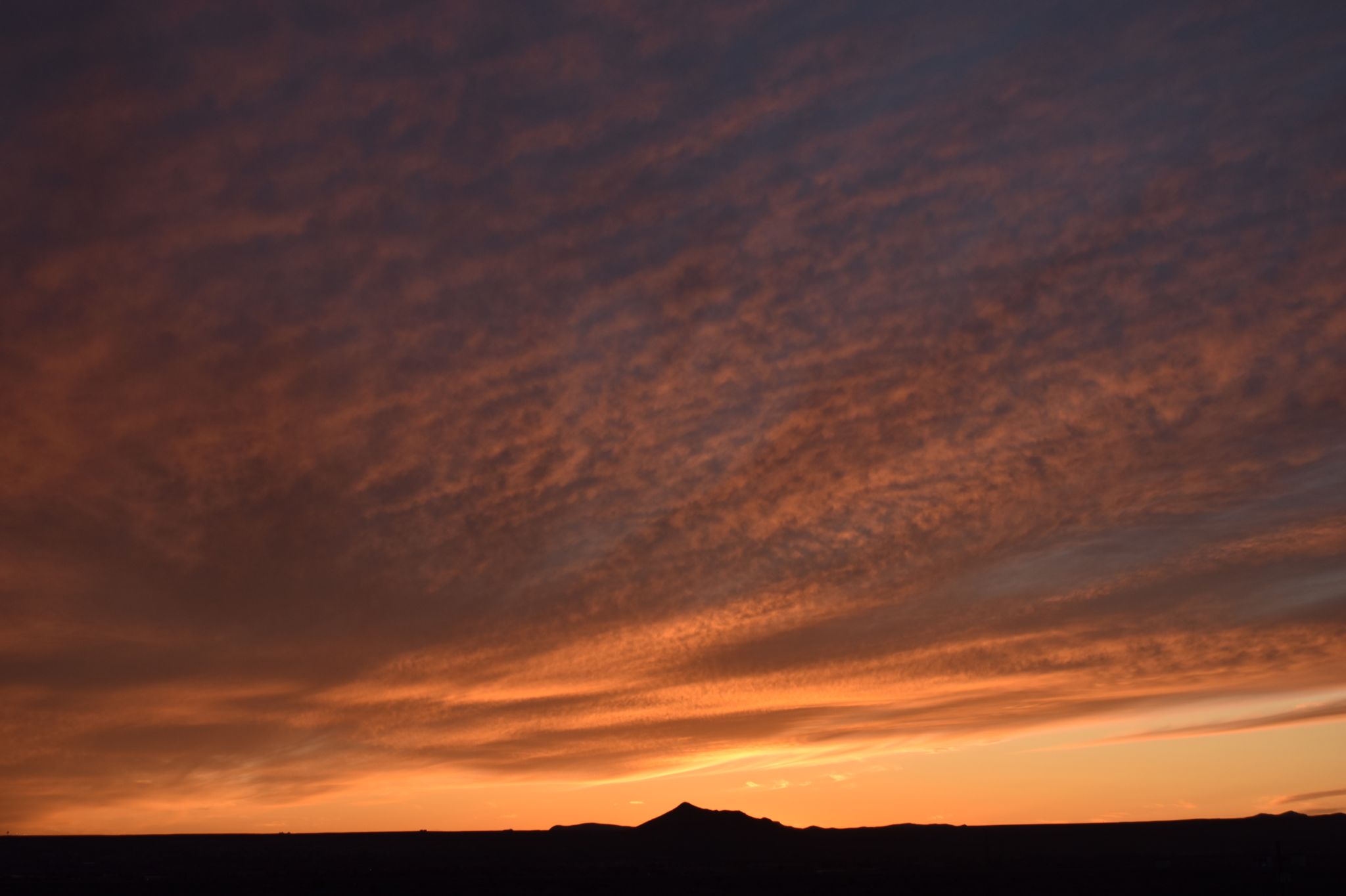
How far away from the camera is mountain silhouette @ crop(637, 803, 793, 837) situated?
167 meters

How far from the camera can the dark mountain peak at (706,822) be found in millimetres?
168500

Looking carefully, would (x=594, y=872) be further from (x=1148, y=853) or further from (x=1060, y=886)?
(x=1148, y=853)

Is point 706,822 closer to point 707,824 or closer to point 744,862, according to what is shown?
point 707,824

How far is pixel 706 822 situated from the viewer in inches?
6777

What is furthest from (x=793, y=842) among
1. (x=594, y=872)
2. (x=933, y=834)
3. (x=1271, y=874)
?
(x=1271, y=874)

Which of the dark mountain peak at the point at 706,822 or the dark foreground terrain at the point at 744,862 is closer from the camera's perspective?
the dark foreground terrain at the point at 744,862

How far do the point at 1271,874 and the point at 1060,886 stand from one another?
2010cm

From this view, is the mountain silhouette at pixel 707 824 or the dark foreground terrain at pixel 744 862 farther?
the mountain silhouette at pixel 707 824

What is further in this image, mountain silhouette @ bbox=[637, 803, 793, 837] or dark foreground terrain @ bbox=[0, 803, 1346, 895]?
mountain silhouette @ bbox=[637, 803, 793, 837]

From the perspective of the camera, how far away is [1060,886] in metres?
79.6

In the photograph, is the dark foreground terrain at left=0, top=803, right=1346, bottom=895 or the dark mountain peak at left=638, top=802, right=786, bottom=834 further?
the dark mountain peak at left=638, top=802, right=786, bottom=834

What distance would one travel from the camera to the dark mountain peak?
168500 mm

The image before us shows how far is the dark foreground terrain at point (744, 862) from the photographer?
80.2 metres

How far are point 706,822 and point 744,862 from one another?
174ft
